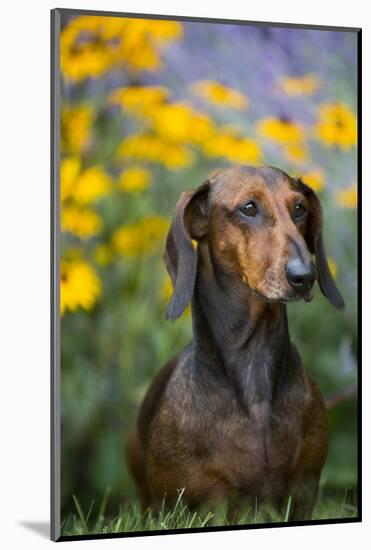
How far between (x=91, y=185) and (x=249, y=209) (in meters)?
0.73

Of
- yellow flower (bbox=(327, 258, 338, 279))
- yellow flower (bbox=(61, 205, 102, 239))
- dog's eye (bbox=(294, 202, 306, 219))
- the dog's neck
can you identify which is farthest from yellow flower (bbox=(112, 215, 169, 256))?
yellow flower (bbox=(327, 258, 338, 279))

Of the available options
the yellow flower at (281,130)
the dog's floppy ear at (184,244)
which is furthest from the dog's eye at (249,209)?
the yellow flower at (281,130)

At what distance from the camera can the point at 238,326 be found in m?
5.30

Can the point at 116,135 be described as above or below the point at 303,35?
below

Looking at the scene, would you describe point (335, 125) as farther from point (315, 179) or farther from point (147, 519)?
point (147, 519)

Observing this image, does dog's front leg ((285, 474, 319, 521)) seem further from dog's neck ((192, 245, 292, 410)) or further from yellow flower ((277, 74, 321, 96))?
yellow flower ((277, 74, 321, 96))

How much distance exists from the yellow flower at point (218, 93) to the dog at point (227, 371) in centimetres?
38

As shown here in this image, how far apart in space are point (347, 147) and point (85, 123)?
1316 millimetres

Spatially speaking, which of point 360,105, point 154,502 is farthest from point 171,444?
point 360,105

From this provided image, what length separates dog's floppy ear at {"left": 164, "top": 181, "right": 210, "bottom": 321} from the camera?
17.1ft

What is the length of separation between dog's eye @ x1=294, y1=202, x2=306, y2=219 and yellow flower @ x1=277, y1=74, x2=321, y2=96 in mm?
716

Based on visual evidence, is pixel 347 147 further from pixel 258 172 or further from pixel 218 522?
pixel 218 522

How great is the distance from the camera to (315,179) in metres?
5.78

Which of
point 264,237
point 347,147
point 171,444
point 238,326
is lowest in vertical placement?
point 171,444
